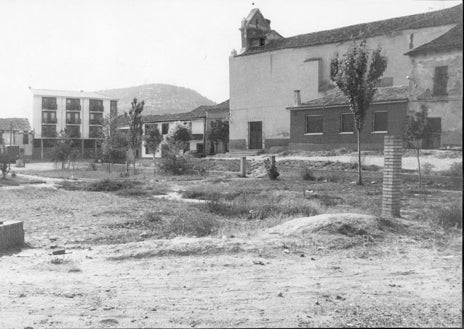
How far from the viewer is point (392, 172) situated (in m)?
8.74

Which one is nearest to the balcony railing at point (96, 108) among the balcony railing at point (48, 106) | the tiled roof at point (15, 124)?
the balcony railing at point (48, 106)

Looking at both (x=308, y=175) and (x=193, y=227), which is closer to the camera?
(x=193, y=227)

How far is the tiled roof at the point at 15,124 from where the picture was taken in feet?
234

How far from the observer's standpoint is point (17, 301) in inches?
198

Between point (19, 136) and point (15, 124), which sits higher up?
point (15, 124)

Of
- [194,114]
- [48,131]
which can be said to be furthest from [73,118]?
[194,114]

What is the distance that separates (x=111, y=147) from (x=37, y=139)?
3607cm

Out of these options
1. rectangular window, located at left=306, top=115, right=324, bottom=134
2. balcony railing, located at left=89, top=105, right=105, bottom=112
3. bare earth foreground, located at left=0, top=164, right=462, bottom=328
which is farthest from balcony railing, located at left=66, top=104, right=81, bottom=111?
bare earth foreground, located at left=0, top=164, right=462, bottom=328

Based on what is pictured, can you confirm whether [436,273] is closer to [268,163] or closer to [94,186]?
[94,186]

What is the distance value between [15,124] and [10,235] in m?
70.8

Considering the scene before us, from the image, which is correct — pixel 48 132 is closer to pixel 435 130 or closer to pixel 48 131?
pixel 48 131

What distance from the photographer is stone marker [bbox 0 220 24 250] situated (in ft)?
24.8

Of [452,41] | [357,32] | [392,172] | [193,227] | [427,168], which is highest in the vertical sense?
[357,32]

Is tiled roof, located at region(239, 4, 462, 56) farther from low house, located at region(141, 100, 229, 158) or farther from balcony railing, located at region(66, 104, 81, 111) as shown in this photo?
balcony railing, located at region(66, 104, 81, 111)
